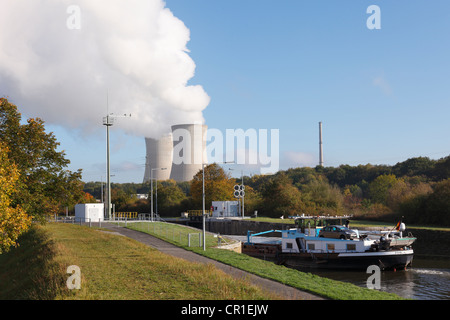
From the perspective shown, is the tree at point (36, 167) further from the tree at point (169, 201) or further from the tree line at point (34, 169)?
the tree at point (169, 201)

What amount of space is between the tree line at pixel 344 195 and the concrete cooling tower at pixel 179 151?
180 inches

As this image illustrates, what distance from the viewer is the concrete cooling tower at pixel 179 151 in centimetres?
10006

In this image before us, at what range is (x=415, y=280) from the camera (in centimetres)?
3162

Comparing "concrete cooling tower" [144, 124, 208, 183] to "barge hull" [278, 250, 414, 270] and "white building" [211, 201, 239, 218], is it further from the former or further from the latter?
"barge hull" [278, 250, 414, 270]

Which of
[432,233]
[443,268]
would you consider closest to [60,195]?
[443,268]

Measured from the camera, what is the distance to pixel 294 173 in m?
140

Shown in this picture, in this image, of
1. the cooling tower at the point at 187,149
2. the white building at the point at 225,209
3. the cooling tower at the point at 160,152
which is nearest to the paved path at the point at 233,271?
the white building at the point at 225,209

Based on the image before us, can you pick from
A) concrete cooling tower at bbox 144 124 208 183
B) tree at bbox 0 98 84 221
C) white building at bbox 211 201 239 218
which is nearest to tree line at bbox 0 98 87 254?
tree at bbox 0 98 84 221

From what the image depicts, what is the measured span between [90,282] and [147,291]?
3177mm

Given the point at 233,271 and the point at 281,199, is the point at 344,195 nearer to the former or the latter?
the point at 281,199

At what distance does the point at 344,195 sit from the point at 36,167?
8857cm

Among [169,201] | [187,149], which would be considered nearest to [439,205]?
[187,149]

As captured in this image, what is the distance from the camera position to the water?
87.9 ft
